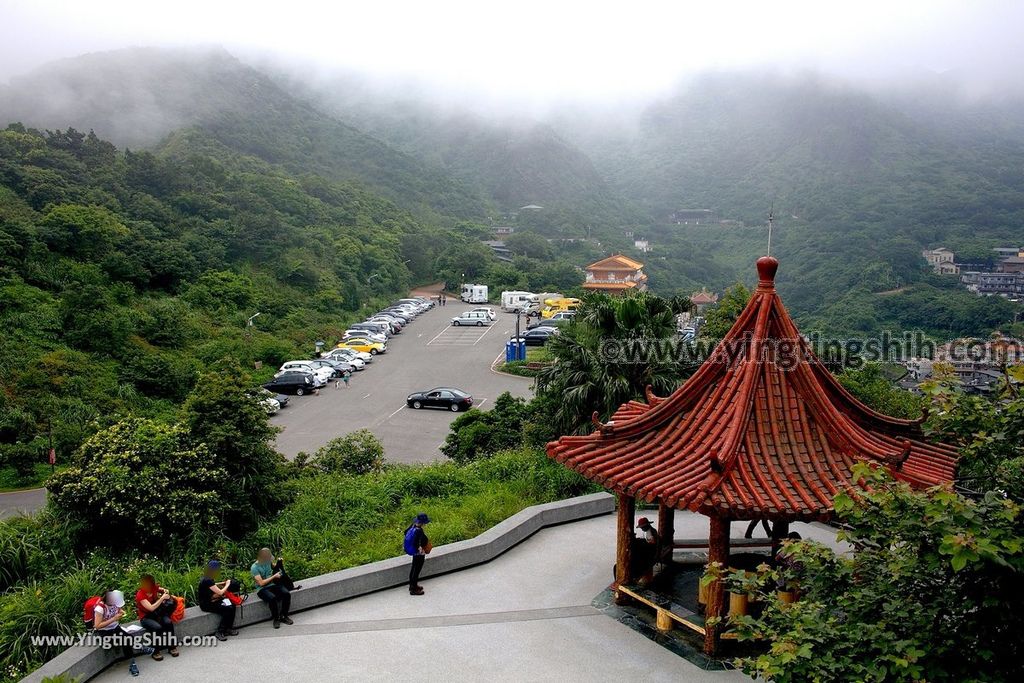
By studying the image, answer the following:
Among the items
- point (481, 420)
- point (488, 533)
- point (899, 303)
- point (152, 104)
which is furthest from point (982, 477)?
point (152, 104)

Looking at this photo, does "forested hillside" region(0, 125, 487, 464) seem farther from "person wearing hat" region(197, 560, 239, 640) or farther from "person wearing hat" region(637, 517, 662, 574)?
"person wearing hat" region(637, 517, 662, 574)

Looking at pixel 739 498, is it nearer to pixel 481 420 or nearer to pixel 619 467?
pixel 619 467

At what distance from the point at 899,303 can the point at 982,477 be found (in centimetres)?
7374

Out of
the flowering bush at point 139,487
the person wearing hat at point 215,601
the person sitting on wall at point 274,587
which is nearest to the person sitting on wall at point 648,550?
the person sitting on wall at point 274,587

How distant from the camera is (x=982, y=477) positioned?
237 inches

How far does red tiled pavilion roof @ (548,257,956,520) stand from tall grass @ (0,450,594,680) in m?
3.52

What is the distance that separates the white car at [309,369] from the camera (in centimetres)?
3681

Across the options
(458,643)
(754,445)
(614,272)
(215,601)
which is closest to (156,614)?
(215,601)

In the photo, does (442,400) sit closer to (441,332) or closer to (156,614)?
(441,332)

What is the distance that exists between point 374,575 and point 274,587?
134cm

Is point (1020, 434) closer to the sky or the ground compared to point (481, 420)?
closer to the sky

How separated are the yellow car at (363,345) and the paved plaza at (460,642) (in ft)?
113

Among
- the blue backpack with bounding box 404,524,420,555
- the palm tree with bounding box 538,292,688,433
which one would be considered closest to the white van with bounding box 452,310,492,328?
the palm tree with bounding box 538,292,688,433

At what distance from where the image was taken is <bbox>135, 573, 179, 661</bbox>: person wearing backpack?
789 centimetres
